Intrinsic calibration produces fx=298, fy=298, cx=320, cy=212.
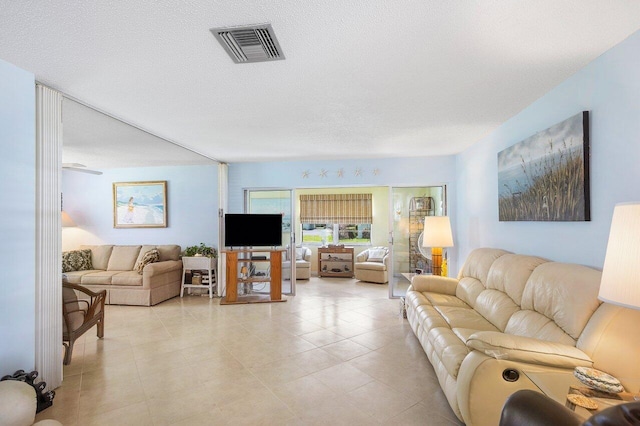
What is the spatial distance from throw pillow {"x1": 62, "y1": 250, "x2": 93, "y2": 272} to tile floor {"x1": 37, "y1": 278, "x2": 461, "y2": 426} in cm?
186

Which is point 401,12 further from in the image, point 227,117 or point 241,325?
point 241,325

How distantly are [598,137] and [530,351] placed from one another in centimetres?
159

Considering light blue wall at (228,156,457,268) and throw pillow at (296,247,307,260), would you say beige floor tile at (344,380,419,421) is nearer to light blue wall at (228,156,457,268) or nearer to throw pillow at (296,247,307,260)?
light blue wall at (228,156,457,268)

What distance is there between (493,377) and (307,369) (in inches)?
67.3

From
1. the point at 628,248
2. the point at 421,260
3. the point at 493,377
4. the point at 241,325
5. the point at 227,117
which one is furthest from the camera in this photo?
the point at 421,260

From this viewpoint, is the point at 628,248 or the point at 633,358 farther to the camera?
the point at 633,358

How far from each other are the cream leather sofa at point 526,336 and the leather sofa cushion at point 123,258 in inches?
216

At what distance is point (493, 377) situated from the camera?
1.72 m

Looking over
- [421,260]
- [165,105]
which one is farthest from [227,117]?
[421,260]

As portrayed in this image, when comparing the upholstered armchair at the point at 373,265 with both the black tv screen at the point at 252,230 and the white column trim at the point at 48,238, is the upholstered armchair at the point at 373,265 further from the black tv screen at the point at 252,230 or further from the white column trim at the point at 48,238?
the white column trim at the point at 48,238

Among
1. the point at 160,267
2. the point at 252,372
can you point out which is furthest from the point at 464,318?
the point at 160,267

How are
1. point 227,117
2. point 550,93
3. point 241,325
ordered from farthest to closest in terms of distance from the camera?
point 241,325 → point 227,117 → point 550,93

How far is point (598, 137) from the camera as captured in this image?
211 cm

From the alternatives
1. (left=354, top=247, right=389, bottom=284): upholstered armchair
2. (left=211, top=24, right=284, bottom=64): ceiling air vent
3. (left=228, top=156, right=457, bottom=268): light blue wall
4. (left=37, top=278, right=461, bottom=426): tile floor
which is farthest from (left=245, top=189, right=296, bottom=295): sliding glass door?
(left=211, top=24, right=284, bottom=64): ceiling air vent
